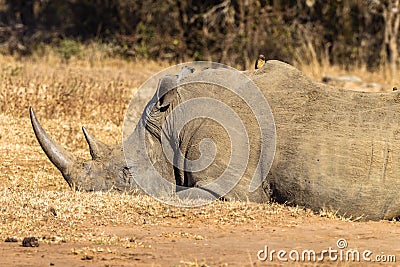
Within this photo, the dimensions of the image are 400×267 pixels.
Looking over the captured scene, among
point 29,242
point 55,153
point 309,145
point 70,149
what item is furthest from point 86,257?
point 70,149

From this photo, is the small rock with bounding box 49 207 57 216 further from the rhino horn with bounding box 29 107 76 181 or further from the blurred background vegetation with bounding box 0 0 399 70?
the blurred background vegetation with bounding box 0 0 399 70

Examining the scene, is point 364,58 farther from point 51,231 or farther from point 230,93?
point 51,231

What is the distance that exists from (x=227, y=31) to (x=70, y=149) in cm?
1024

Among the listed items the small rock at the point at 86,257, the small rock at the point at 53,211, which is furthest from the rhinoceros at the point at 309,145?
the small rock at the point at 86,257

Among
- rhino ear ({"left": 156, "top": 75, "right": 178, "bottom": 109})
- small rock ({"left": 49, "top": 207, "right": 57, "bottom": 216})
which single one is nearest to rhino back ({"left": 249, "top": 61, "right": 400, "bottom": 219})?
rhino ear ({"left": 156, "top": 75, "right": 178, "bottom": 109})

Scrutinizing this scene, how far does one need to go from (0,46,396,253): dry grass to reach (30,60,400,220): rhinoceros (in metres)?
0.26

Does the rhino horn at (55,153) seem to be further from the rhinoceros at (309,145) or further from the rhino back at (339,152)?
the rhino back at (339,152)

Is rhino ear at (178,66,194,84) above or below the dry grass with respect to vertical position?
above

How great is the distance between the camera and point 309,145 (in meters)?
7.20

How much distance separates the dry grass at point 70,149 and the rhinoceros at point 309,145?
0.26 metres

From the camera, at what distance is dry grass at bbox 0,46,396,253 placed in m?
6.62

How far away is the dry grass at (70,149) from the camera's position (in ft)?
21.7

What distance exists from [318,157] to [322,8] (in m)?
14.6

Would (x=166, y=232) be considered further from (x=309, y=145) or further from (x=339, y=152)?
(x=339, y=152)
